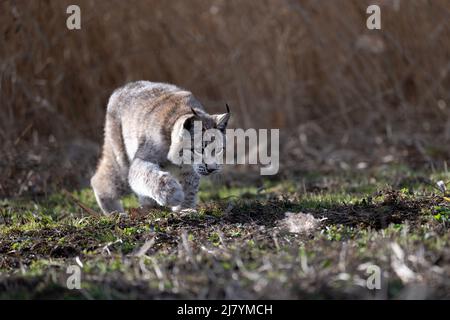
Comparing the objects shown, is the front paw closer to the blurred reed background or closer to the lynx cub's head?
the lynx cub's head

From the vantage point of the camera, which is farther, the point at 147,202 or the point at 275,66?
the point at 275,66

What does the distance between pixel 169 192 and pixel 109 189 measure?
3.91ft

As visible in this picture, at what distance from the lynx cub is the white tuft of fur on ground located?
942mm

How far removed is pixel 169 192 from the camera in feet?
18.5

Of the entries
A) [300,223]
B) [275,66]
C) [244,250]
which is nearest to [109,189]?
[300,223]

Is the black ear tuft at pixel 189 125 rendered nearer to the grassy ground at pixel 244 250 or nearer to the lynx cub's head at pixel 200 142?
the lynx cub's head at pixel 200 142

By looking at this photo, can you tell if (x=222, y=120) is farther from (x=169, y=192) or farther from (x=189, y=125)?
(x=169, y=192)

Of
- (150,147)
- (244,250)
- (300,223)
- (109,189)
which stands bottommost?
(244,250)

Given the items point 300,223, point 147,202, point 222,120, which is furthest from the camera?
point 147,202

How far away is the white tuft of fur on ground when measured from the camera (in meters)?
4.70

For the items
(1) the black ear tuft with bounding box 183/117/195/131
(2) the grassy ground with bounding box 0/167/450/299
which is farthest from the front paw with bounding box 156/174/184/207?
(1) the black ear tuft with bounding box 183/117/195/131

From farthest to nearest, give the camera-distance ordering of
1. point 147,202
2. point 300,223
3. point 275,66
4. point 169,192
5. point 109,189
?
point 275,66
point 109,189
point 147,202
point 169,192
point 300,223

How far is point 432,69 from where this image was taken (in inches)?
404

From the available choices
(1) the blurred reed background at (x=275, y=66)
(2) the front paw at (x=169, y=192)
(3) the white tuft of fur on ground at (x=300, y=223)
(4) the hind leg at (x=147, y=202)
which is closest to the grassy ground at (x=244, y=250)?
(3) the white tuft of fur on ground at (x=300, y=223)
